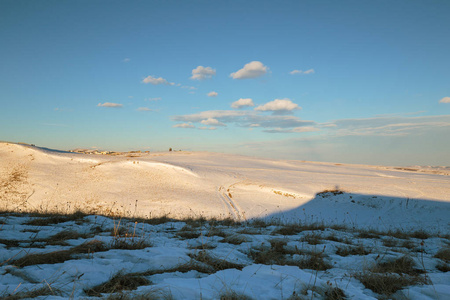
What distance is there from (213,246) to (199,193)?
1398cm

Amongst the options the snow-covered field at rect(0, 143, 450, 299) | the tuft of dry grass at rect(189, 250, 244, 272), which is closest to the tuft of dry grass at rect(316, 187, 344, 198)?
the snow-covered field at rect(0, 143, 450, 299)

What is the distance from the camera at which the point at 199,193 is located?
61.6 feet

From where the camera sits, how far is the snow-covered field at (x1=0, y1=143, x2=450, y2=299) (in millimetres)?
2756

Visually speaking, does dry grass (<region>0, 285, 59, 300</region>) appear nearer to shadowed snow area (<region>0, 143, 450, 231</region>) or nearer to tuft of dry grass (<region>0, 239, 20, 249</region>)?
tuft of dry grass (<region>0, 239, 20, 249</region>)

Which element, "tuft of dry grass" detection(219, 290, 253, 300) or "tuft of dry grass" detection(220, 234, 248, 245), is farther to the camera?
"tuft of dry grass" detection(220, 234, 248, 245)

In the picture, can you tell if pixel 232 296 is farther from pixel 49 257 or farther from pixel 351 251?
pixel 351 251

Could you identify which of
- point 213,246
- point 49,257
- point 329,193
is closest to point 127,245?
point 49,257

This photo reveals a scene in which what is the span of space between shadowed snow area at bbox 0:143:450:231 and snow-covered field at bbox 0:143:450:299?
4.9 inches

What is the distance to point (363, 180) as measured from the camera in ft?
74.3

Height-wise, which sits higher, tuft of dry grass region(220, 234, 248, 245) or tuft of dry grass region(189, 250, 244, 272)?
tuft of dry grass region(189, 250, 244, 272)

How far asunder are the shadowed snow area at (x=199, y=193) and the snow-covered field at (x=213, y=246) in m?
0.12

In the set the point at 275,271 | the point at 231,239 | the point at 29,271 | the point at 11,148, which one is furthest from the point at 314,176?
the point at 11,148

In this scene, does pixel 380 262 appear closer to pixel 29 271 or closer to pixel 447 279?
pixel 447 279

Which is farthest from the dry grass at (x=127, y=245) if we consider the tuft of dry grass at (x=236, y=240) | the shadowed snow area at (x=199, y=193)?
the shadowed snow area at (x=199, y=193)
